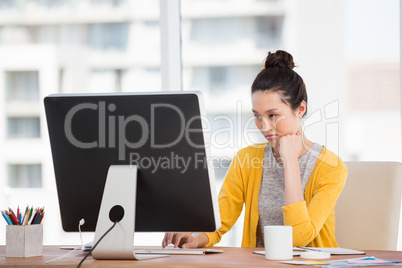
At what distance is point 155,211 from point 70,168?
10.5 inches

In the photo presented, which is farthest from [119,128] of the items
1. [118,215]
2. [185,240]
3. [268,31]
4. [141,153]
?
[268,31]

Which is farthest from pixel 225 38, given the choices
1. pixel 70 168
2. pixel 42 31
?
pixel 70 168

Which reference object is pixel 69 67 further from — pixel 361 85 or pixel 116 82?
pixel 361 85

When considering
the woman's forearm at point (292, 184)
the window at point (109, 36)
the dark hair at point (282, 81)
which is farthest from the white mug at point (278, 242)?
the window at point (109, 36)

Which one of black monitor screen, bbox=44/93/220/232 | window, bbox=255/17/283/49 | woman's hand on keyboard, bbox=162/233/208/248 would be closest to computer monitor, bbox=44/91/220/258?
black monitor screen, bbox=44/93/220/232

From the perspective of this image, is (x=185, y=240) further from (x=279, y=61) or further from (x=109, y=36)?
(x=109, y=36)

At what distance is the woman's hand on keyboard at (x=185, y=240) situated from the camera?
1.76 metres

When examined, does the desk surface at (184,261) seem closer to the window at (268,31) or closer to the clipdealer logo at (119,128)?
the clipdealer logo at (119,128)

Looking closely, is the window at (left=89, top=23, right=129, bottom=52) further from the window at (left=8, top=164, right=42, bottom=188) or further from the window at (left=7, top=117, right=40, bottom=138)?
the window at (left=8, top=164, right=42, bottom=188)

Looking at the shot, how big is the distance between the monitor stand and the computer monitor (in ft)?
0.07

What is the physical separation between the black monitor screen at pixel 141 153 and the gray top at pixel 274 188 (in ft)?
2.13

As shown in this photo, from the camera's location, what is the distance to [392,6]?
9.44 ft

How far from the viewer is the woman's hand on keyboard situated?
176 cm

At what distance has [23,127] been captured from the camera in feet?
11.2
